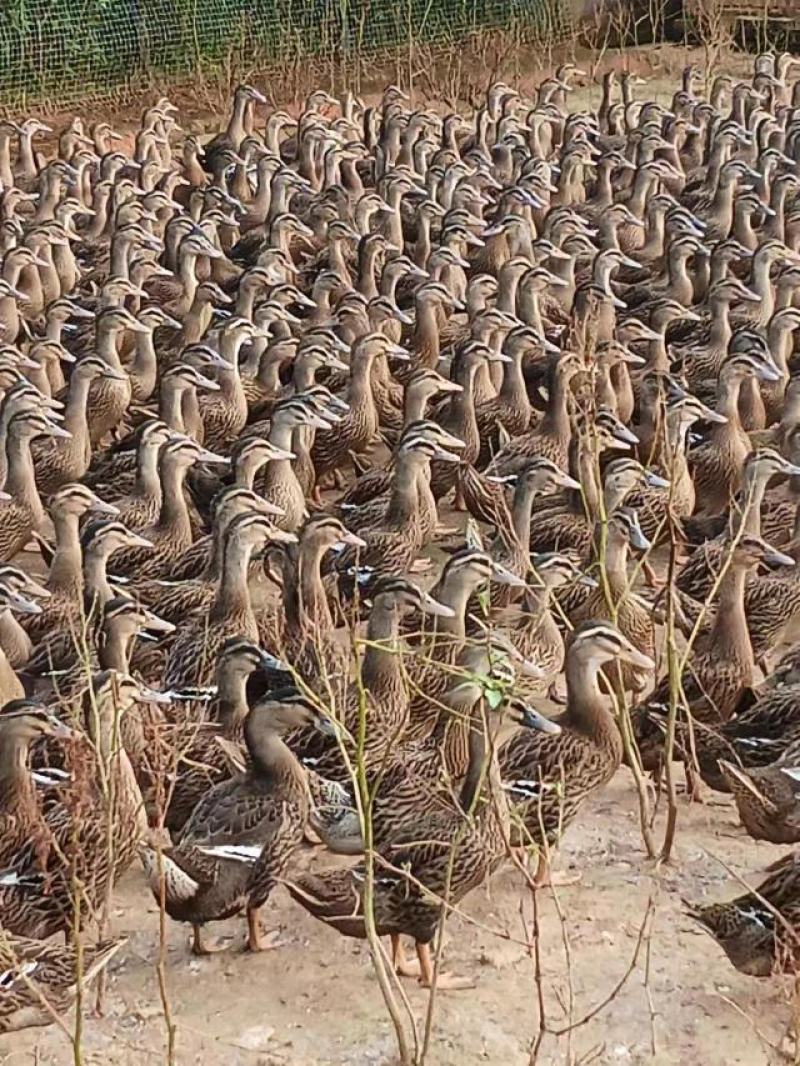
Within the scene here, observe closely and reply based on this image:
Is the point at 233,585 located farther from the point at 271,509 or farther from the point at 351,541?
the point at 271,509

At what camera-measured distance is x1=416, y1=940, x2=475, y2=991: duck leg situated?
5.73 meters

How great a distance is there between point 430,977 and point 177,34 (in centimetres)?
1470

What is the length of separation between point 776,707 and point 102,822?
2.42 m

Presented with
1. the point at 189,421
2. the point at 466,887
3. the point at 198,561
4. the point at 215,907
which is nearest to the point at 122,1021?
the point at 215,907

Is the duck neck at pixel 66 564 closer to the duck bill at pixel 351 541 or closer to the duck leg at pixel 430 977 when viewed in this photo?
the duck bill at pixel 351 541

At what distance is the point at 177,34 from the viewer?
18750mm

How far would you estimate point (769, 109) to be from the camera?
54.0 ft

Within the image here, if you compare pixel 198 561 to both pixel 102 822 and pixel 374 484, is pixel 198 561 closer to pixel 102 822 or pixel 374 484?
pixel 374 484

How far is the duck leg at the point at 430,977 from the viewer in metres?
5.73

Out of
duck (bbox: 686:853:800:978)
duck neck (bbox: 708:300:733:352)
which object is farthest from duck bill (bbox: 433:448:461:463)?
duck (bbox: 686:853:800:978)

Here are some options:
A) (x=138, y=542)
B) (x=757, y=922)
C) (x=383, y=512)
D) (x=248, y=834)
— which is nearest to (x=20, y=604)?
(x=138, y=542)

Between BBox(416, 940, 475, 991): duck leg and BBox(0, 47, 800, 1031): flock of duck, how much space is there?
0.09 ft

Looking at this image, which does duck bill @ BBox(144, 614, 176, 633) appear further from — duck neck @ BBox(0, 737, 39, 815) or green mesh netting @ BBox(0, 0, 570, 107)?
green mesh netting @ BBox(0, 0, 570, 107)

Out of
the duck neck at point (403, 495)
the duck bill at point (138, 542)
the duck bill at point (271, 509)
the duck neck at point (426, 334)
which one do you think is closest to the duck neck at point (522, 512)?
the duck neck at point (403, 495)
